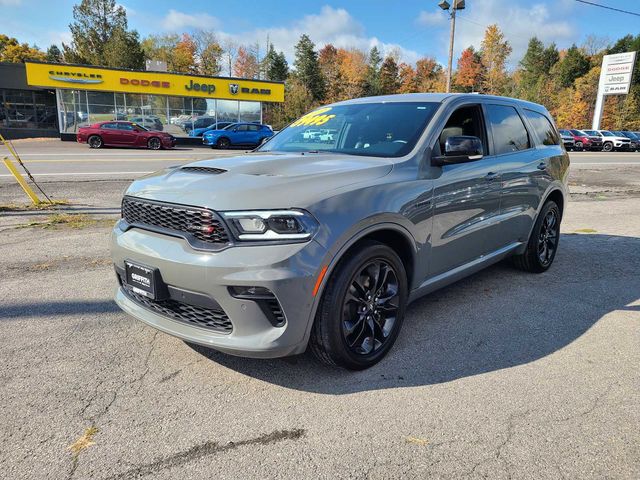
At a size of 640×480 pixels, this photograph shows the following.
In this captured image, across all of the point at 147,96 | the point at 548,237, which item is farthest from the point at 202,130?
the point at 548,237

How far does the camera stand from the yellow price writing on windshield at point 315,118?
4.37 m

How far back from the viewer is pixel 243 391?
2.84 m

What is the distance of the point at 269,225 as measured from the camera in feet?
8.39

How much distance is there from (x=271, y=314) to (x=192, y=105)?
34.8m

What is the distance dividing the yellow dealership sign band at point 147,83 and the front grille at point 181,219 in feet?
109

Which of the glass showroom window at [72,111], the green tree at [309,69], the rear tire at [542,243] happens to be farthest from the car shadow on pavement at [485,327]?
the green tree at [309,69]

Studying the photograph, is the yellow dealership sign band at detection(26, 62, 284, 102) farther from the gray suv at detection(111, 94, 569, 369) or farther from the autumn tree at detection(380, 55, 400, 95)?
the autumn tree at detection(380, 55, 400, 95)

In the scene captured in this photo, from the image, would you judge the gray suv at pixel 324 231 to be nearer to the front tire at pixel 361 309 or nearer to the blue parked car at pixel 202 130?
the front tire at pixel 361 309

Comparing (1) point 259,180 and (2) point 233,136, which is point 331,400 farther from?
(2) point 233,136

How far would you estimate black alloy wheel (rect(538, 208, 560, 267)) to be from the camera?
5234 mm

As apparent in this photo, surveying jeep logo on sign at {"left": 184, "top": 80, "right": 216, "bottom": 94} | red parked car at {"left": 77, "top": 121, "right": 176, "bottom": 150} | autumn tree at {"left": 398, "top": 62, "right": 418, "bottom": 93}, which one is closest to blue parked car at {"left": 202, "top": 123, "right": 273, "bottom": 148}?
red parked car at {"left": 77, "top": 121, "right": 176, "bottom": 150}

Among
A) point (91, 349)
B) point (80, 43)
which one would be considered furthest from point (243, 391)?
point (80, 43)

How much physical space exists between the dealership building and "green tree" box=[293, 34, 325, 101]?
105ft

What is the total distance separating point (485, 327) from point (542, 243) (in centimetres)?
199
